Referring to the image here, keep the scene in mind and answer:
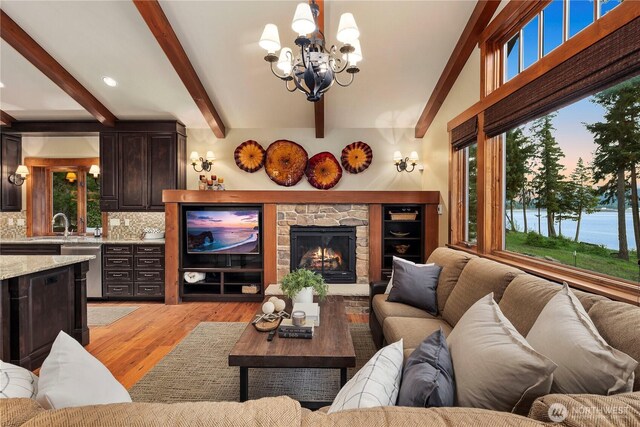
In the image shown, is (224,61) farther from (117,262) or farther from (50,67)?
(117,262)

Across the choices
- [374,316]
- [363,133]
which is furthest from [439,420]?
[363,133]

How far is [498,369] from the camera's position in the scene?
967mm

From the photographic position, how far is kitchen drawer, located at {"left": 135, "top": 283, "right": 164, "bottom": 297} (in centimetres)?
453

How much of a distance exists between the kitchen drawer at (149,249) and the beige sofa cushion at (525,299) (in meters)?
4.33

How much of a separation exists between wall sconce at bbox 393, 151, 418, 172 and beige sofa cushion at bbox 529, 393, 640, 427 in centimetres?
406

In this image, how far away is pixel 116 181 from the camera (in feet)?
15.4

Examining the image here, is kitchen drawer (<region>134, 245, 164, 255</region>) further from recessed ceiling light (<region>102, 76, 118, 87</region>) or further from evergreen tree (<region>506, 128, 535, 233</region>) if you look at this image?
evergreen tree (<region>506, 128, 535, 233</region>)

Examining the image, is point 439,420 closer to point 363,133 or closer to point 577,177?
point 577,177

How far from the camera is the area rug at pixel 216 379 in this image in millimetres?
2260

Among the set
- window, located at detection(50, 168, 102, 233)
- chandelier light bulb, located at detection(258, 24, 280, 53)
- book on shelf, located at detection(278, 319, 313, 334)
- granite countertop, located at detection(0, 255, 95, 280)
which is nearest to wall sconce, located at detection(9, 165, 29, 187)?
window, located at detection(50, 168, 102, 233)

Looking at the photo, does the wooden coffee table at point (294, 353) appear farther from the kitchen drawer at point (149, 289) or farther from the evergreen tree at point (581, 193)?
the kitchen drawer at point (149, 289)

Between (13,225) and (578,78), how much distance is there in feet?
24.3

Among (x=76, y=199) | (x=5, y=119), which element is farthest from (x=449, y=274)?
(x=5, y=119)

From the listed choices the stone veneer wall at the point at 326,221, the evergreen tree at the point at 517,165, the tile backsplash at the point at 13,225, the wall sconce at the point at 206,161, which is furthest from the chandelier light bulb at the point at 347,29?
the tile backsplash at the point at 13,225
